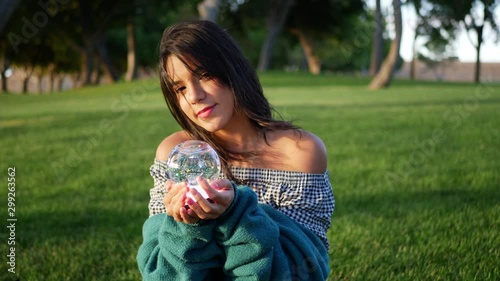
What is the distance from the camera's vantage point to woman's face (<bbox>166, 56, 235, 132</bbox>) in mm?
2238

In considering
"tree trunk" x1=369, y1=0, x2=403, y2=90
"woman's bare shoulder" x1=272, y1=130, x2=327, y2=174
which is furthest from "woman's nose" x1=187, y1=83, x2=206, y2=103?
"tree trunk" x1=369, y1=0, x2=403, y2=90

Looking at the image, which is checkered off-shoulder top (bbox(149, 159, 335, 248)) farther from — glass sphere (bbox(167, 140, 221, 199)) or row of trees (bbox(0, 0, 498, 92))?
row of trees (bbox(0, 0, 498, 92))

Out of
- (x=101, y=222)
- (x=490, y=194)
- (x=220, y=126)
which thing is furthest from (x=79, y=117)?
(x=220, y=126)

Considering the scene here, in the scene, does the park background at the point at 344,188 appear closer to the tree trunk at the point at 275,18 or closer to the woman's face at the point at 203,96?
the woman's face at the point at 203,96

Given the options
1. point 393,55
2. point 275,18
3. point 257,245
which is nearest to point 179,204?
point 257,245

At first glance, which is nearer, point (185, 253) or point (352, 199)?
point (185, 253)

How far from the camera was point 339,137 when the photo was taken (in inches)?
340

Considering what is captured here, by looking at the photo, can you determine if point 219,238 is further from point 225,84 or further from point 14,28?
point 14,28

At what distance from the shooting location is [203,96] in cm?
225

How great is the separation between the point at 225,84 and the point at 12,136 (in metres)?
9.51

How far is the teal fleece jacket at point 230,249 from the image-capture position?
181 centimetres

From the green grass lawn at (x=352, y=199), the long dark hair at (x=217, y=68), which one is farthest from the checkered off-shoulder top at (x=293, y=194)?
the green grass lawn at (x=352, y=199)

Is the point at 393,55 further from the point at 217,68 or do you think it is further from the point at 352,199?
the point at 217,68

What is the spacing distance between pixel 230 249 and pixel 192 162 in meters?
0.35
